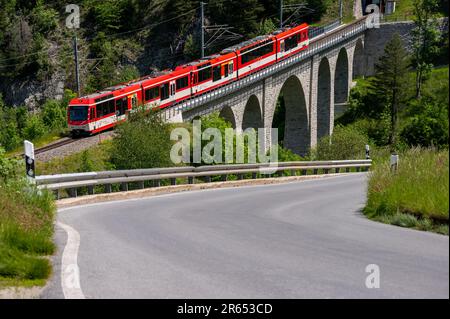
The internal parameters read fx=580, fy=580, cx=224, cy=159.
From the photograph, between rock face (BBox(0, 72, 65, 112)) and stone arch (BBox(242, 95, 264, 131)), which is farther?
rock face (BBox(0, 72, 65, 112))

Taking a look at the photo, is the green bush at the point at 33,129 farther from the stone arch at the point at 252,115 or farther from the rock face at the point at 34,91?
the stone arch at the point at 252,115

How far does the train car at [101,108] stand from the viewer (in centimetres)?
3628

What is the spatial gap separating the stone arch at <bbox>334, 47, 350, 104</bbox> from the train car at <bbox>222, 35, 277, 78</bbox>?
2558 centimetres

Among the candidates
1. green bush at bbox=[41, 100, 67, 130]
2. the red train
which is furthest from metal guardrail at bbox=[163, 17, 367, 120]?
green bush at bbox=[41, 100, 67, 130]

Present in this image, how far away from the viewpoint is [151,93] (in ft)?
128

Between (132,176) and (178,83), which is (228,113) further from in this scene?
(132,176)

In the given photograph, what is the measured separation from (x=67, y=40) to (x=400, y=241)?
91199 millimetres

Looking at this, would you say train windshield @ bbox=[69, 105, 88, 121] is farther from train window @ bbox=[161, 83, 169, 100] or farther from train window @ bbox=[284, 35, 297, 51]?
train window @ bbox=[284, 35, 297, 51]

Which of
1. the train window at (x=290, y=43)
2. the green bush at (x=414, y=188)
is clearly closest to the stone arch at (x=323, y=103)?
the train window at (x=290, y=43)

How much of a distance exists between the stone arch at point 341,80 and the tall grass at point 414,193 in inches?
2720

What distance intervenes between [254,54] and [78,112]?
1846 centimetres

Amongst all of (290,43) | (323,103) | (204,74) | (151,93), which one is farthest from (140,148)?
(323,103)

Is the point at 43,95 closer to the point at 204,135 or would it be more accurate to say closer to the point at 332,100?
the point at 332,100

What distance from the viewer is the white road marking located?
5.32 m
